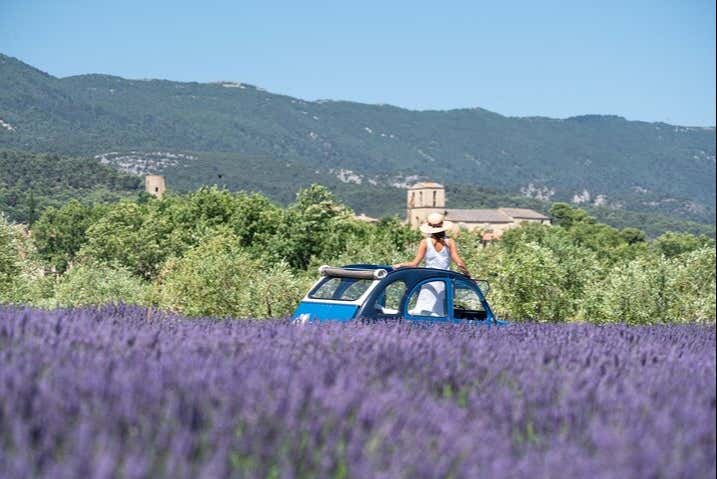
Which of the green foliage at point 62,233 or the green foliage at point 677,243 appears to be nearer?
the green foliage at point 62,233

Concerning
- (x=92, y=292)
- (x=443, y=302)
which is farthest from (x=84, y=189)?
(x=443, y=302)

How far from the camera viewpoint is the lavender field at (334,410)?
9.69 feet

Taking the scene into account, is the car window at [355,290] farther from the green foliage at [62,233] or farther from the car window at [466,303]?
the green foliage at [62,233]

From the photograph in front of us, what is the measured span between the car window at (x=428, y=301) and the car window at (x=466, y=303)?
0.52 metres

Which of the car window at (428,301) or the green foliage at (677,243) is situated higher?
the car window at (428,301)

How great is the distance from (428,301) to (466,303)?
1.18 m

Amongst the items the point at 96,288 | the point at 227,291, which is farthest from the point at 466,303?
the point at 96,288

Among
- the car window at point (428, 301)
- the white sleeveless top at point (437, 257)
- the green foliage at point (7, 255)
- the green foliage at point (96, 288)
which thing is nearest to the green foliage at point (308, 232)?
the green foliage at point (96, 288)

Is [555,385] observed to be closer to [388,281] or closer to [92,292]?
[388,281]

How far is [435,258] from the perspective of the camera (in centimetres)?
1274

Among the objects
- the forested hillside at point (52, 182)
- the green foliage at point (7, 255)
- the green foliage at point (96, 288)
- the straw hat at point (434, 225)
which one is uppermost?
the forested hillside at point (52, 182)

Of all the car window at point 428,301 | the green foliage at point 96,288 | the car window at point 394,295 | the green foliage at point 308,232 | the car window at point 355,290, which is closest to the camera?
the car window at point 394,295

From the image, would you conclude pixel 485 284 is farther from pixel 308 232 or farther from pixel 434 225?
pixel 308 232

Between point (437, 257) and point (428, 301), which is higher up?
point (437, 257)
